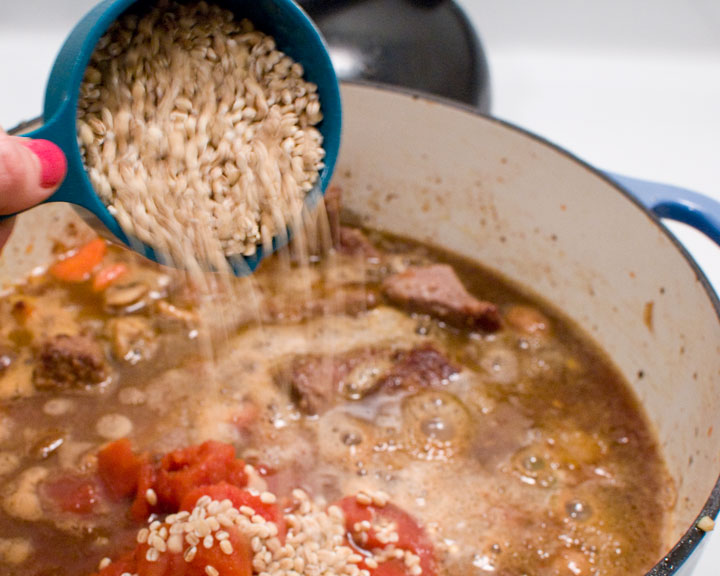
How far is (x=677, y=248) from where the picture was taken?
4.96ft

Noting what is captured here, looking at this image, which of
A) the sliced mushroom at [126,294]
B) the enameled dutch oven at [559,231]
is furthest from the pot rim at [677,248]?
the sliced mushroom at [126,294]

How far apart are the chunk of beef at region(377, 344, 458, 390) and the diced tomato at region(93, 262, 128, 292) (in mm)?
728

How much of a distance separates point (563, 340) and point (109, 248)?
3.83ft

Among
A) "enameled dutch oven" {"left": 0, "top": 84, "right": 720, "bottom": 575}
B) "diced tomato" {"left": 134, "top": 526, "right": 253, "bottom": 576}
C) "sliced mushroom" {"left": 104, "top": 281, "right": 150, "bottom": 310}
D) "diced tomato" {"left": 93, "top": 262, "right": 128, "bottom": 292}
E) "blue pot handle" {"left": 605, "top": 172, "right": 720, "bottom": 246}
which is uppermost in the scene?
"blue pot handle" {"left": 605, "top": 172, "right": 720, "bottom": 246}

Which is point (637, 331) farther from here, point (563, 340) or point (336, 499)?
point (336, 499)

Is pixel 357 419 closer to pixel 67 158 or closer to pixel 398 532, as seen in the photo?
pixel 398 532

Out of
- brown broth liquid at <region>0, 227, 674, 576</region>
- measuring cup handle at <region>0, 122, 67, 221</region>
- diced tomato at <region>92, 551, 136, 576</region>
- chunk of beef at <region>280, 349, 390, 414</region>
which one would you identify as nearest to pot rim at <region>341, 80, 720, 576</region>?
brown broth liquid at <region>0, 227, 674, 576</region>

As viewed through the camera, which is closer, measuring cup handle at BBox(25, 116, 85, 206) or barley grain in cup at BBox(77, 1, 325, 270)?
measuring cup handle at BBox(25, 116, 85, 206)

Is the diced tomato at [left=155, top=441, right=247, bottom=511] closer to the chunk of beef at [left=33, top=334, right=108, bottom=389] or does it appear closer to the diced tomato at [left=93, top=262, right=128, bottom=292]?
the chunk of beef at [left=33, top=334, right=108, bottom=389]

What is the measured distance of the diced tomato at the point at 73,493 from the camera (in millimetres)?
1469

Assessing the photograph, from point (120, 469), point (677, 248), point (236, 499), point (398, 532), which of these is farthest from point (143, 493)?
point (677, 248)

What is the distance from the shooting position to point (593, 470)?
1.58 metres

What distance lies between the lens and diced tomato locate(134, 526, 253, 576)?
1.24 meters

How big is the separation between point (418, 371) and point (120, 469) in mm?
662
